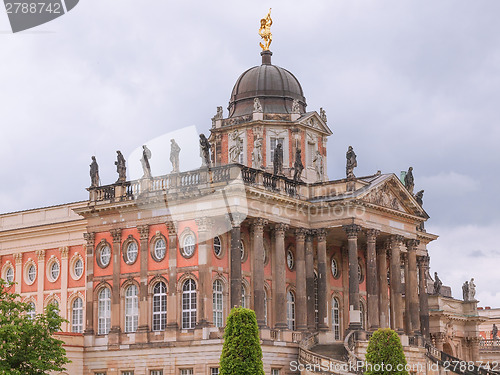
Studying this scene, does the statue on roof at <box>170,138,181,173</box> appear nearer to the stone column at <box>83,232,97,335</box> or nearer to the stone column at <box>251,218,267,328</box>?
the stone column at <box>251,218,267,328</box>

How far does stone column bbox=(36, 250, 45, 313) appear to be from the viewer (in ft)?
189

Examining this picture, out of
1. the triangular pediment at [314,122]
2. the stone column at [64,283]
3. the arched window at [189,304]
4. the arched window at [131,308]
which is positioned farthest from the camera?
the triangular pediment at [314,122]

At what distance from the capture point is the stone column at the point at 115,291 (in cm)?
5047

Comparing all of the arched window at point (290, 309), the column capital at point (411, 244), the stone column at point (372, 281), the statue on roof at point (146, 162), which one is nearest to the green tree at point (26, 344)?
the statue on roof at point (146, 162)

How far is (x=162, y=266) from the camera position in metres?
49.8

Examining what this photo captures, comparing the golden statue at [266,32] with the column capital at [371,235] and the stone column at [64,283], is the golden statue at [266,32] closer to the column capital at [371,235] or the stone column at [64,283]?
the column capital at [371,235]

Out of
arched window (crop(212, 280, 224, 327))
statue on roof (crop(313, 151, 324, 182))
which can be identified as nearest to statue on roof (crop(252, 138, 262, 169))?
statue on roof (crop(313, 151, 324, 182))

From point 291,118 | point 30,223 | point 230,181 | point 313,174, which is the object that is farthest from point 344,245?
point 30,223

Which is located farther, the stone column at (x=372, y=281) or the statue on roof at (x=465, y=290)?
the statue on roof at (x=465, y=290)

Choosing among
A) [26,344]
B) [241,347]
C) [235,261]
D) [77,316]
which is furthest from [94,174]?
[241,347]

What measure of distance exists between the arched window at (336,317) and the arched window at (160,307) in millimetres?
11959

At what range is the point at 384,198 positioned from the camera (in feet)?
179

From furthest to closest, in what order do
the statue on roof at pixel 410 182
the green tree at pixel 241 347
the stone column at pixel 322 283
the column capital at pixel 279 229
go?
the statue on roof at pixel 410 182
the stone column at pixel 322 283
the column capital at pixel 279 229
the green tree at pixel 241 347

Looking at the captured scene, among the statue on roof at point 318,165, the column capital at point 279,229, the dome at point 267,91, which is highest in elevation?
the dome at point 267,91
